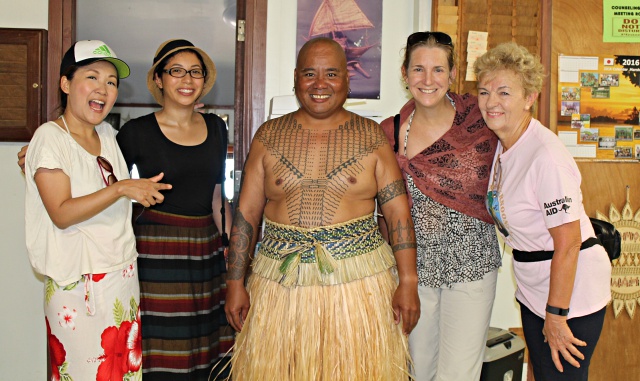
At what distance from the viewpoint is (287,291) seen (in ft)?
6.31

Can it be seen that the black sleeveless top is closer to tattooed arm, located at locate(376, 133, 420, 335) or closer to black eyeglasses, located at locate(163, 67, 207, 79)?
black eyeglasses, located at locate(163, 67, 207, 79)

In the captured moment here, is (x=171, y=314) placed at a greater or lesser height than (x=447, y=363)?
greater

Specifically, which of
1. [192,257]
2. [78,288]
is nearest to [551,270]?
[192,257]

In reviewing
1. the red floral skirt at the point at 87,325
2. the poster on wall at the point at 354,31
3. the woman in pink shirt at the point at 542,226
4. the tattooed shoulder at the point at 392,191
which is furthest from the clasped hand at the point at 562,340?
the poster on wall at the point at 354,31

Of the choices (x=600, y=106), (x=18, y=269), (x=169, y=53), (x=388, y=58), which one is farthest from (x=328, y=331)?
(x=600, y=106)

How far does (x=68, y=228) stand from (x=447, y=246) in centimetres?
131

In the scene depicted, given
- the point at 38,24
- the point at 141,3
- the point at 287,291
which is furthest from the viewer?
the point at 141,3

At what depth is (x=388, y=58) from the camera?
3.03m

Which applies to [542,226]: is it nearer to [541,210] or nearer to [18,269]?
[541,210]

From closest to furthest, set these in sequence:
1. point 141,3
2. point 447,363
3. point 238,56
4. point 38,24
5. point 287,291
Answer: point 287,291 < point 447,363 < point 38,24 < point 238,56 < point 141,3

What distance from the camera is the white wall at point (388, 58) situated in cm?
296

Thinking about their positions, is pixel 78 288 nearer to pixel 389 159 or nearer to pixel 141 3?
pixel 389 159

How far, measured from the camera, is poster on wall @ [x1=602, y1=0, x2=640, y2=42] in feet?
9.77

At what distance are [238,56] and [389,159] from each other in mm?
1369
